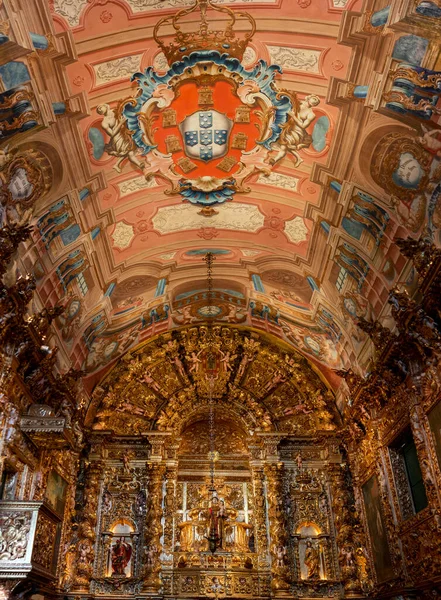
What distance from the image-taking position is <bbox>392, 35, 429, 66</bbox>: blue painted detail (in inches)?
301

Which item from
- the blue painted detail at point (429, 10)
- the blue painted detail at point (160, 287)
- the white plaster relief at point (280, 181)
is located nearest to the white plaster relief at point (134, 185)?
the white plaster relief at point (280, 181)

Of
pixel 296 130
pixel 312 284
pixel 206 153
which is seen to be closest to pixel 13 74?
pixel 206 153

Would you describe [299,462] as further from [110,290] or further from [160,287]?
[110,290]

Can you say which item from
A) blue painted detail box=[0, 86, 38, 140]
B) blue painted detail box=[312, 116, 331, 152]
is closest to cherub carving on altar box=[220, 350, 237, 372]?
blue painted detail box=[312, 116, 331, 152]

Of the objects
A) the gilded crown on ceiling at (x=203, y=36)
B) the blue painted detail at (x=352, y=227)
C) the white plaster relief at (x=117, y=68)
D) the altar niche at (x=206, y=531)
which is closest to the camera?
the gilded crown on ceiling at (x=203, y=36)

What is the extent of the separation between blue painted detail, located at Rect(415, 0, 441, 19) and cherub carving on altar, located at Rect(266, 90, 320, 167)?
227cm

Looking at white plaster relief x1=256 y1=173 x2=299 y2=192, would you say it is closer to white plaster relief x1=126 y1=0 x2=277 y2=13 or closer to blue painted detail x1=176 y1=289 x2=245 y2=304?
white plaster relief x1=126 y1=0 x2=277 y2=13

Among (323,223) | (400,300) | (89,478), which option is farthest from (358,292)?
(89,478)

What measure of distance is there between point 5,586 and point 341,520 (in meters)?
8.26

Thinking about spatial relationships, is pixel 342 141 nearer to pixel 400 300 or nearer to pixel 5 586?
pixel 400 300

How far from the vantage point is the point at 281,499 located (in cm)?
1444

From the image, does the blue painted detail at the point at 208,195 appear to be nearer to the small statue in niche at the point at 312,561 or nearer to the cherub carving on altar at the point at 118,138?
the cherub carving on altar at the point at 118,138

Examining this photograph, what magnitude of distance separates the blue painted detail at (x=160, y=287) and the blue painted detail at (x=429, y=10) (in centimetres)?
891

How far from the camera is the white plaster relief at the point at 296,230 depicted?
12.2 m
